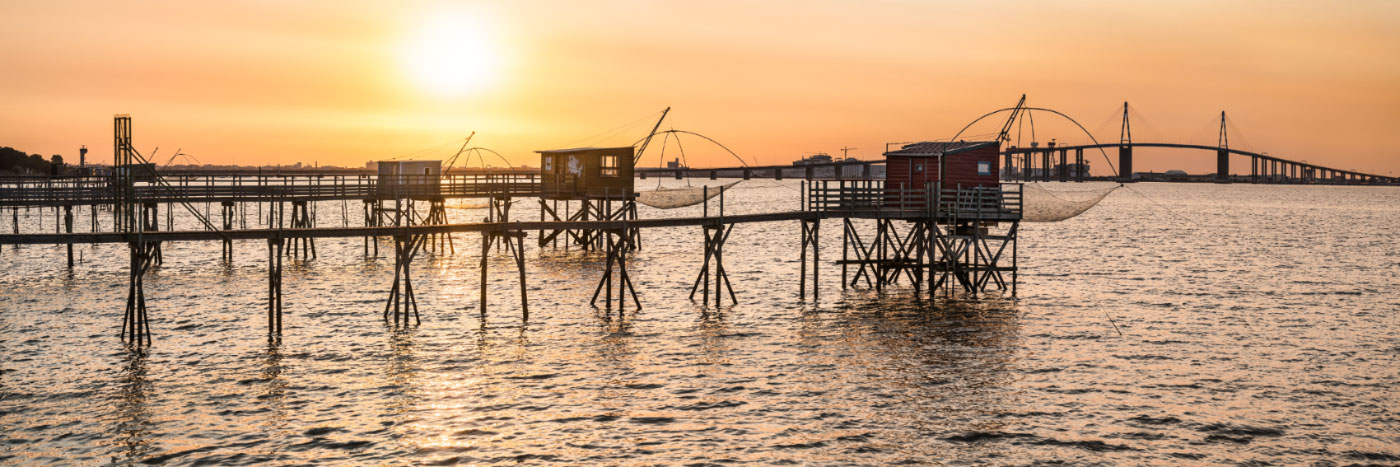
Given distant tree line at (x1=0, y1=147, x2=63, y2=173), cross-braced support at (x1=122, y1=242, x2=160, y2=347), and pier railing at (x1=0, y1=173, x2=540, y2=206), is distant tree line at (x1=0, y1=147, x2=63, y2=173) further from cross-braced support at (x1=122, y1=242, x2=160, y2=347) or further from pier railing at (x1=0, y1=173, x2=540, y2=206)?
cross-braced support at (x1=122, y1=242, x2=160, y2=347)

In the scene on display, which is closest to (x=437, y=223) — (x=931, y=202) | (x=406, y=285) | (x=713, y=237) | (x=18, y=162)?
(x=713, y=237)

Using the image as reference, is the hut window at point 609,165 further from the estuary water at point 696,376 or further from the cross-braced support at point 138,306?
the cross-braced support at point 138,306

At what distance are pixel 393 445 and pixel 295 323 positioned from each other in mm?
17306

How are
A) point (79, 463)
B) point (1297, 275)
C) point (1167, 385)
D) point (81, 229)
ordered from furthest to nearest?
1. point (81, 229)
2. point (1297, 275)
3. point (1167, 385)
4. point (79, 463)

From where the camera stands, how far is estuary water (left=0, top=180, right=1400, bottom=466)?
22594mm

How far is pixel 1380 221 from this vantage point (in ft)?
475

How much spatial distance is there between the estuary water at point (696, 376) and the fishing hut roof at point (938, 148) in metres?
6.11

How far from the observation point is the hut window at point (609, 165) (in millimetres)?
66312

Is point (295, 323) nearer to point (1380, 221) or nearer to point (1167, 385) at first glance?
point (1167, 385)

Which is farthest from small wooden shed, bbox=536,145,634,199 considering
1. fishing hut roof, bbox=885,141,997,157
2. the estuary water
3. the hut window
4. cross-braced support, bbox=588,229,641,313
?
fishing hut roof, bbox=885,141,997,157

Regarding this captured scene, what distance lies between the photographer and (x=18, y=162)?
152 m

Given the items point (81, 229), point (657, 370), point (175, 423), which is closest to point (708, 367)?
point (657, 370)

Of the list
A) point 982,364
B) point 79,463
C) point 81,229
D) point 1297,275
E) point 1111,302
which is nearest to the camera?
point 79,463

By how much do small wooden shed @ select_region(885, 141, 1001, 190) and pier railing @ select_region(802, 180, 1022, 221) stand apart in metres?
0.33
